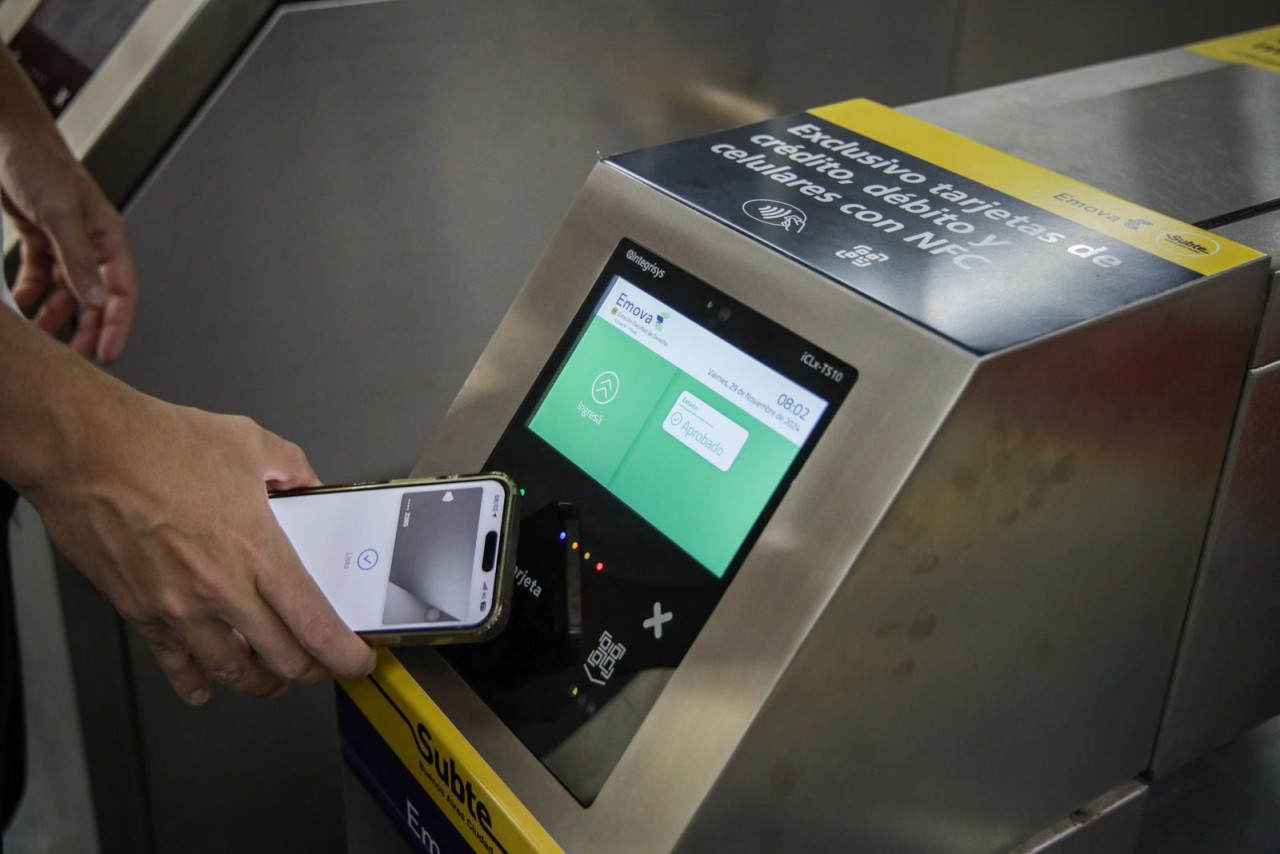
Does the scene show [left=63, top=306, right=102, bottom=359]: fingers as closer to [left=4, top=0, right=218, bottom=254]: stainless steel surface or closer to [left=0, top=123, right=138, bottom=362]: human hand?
[left=0, top=123, right=138, bottom=362]: human hand

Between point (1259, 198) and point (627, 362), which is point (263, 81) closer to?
point (627, 362)

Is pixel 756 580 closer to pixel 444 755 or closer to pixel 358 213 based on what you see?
pixel 444 755

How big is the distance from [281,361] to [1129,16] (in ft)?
2.66

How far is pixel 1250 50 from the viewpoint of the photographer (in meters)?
0.81

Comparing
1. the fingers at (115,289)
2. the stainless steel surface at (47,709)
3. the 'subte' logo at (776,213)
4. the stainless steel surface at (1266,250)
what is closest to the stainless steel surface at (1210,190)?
the stainless steel surface at (1266,250)

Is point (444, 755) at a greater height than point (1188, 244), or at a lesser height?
lesser

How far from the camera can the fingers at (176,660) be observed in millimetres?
585

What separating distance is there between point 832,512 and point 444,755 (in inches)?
7.9

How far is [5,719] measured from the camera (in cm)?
109

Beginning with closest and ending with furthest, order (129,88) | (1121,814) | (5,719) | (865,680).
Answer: (865,680) → (1121,814) → (129,88) → (5,719)

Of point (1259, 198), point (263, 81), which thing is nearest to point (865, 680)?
point (1259, 198)

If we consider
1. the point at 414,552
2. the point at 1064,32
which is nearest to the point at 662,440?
the point at 414,552

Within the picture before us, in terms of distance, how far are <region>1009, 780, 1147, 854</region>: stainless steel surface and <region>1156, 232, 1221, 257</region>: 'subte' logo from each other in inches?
9.8

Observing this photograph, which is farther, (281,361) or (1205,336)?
(281,361)
